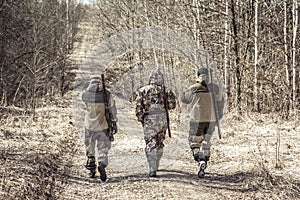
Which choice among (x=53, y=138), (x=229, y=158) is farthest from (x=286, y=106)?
(x=53, y=138)

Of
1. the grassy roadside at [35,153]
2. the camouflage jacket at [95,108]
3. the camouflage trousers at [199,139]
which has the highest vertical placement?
the camouflage jacket at [95,108]

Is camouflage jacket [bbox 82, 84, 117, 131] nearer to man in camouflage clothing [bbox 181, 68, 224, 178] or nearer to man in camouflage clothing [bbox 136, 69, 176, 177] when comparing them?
man in camouflage clothing [bbox 136, 69, 176, 177]

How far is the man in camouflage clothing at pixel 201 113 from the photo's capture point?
8.61 m

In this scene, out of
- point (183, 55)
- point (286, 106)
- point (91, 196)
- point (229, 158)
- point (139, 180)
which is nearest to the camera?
point (91, 196)

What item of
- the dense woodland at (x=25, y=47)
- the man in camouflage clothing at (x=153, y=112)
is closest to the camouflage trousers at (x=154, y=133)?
the man in camouflage clothing at (x=153, y=112)

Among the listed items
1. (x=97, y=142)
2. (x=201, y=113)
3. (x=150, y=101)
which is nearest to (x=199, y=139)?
(x=201, y=113)

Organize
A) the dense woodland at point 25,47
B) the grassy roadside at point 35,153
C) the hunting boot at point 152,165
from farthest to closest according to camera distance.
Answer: the dense woodland at point 25,47
the hunting boot at point 152,165
the grassy roadside at point 35,153

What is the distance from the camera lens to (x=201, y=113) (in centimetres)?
866

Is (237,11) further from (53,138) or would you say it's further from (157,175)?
(157,175)

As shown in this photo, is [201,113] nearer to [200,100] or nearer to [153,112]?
[200,100]

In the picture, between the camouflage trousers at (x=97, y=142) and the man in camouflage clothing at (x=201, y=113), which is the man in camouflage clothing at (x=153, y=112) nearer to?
the man in camouflage clothing at (x=201, y=113)

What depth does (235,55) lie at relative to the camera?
1648 centimetres

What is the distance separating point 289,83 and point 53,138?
7.83 m

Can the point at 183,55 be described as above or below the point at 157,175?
above
